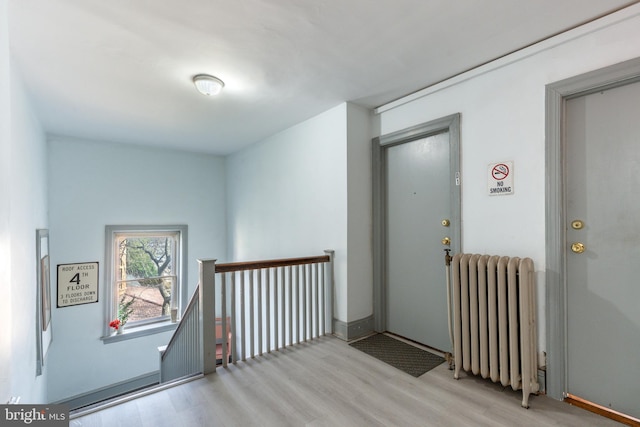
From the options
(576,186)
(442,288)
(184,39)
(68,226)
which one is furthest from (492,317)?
(68,226)

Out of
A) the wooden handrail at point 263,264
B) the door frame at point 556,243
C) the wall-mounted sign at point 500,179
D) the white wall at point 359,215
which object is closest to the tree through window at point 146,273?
the wooden handrail at point 263,264

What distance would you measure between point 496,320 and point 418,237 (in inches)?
37.1

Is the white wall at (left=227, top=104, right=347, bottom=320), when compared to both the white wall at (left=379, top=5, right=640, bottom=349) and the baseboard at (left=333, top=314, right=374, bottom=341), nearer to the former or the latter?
the baseboard at (left=333, top=314, right=374, bottom=341)

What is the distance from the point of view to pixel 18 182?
228 cm

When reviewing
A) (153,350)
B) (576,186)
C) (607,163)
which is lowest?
(153,350)

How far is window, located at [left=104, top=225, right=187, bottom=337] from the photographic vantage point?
4.33m

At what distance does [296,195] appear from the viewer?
3557 mm

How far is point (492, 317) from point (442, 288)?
582mm

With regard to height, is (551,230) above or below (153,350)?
above

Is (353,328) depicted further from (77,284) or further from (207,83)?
(77,284)

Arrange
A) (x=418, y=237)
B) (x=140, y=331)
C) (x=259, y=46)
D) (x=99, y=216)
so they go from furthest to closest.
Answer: (x=140, y=331)
(x=99, y=216)
(x=418, y=237)
(x=259, y=46)

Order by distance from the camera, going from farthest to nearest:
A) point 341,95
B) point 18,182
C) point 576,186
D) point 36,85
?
point 341,95
point 36,85
point 18,182
point 576,186

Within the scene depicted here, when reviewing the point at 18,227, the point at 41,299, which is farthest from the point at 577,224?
the point at 41,299

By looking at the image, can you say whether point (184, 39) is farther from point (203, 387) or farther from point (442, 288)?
point (442, 288)
